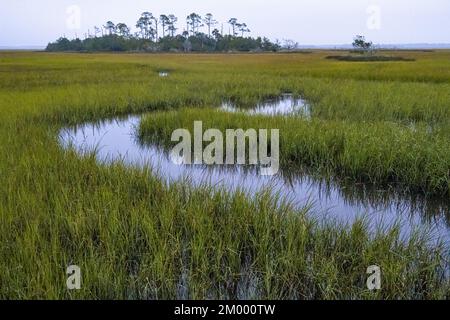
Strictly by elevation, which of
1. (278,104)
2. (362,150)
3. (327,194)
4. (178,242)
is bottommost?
(327,194)

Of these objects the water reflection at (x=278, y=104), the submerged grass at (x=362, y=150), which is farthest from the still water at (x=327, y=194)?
the water reflection at (x=278, y=104)

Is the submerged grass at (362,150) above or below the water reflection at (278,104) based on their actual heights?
below

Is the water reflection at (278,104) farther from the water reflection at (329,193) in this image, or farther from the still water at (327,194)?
the water reflection at (329,193)

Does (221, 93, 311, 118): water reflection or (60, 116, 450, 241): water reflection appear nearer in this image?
(60, 116, 450, 241): water reflection

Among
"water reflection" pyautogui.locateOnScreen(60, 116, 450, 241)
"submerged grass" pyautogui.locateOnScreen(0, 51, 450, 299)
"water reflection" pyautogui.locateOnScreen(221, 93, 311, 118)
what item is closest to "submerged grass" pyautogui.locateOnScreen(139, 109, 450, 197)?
"submerged grass" pyautogui.locateOnScreen(0, 51, 450, 299)

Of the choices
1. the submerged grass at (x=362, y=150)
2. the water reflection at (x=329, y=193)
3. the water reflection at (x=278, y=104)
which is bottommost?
the water reflection at (x=329, y=193)

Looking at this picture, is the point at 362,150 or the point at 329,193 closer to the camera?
the point at 329,193

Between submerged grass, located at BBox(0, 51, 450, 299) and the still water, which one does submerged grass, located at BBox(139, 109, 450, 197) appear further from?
the still water

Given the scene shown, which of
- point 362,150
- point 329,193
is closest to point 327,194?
point 329,193

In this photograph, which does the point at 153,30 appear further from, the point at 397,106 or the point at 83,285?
the point at 83,285

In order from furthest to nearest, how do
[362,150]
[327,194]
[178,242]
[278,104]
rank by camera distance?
[278,104], [362,150], [327,194], [178,242]

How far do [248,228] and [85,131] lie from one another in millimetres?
6730

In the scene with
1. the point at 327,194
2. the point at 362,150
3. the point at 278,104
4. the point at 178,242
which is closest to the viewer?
the point at 178,242

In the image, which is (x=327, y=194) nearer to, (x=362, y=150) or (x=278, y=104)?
(x=362, y=150)
